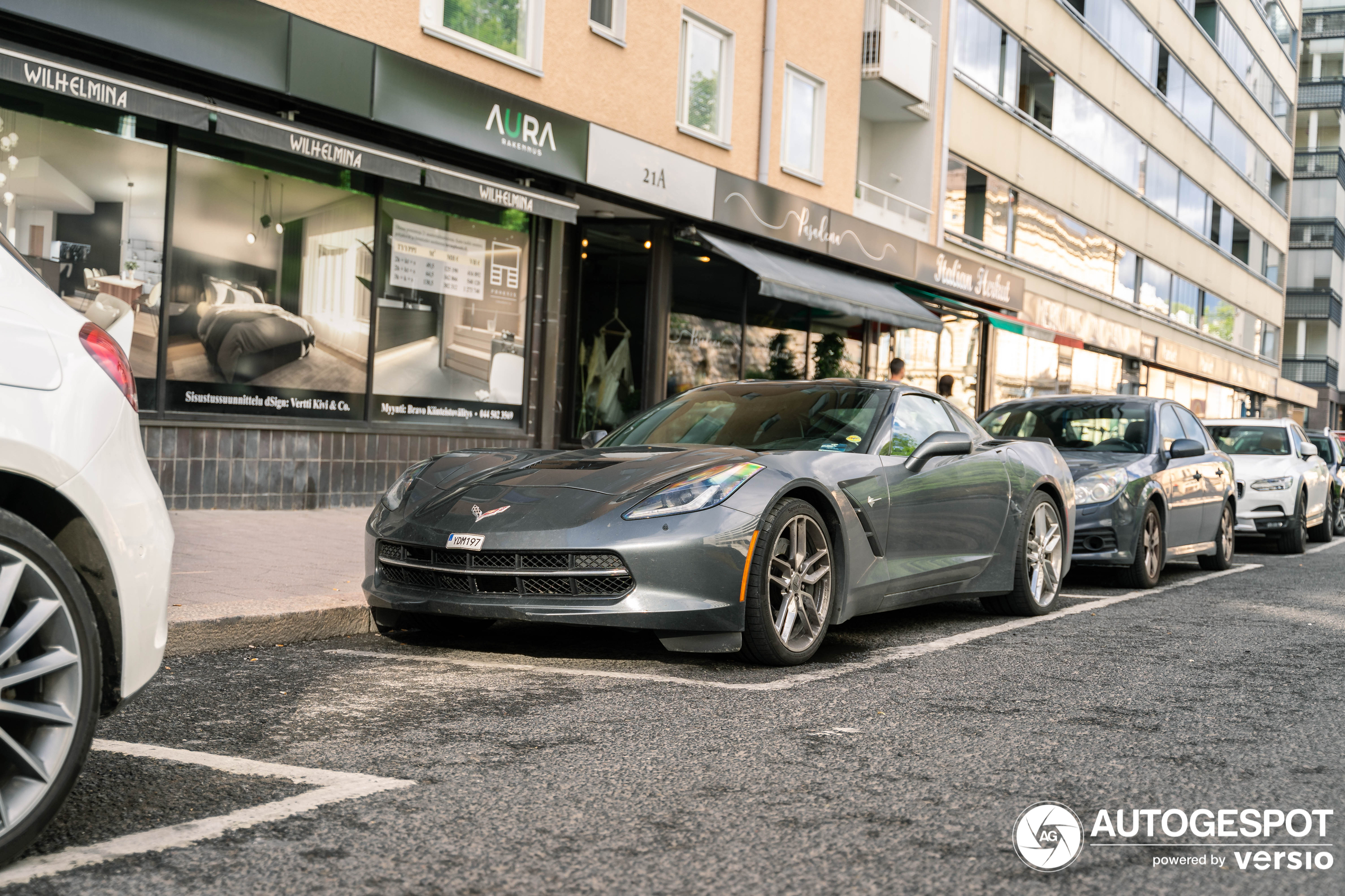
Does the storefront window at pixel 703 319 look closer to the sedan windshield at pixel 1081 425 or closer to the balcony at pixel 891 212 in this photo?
A: the balcony at pixel 891 212

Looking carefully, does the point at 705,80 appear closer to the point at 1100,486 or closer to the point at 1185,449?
the point at 1185,449

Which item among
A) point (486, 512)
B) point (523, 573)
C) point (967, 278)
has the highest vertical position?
point (967, 278)

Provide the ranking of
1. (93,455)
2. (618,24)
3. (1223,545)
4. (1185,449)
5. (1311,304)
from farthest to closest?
(1311,304) < (618,24) < (1223,545) < (1185,449) < (93,455)

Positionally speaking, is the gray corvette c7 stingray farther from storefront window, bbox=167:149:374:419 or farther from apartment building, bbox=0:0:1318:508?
storefront window, bbox=167:149:374:419

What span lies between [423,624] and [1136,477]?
5.85 meters

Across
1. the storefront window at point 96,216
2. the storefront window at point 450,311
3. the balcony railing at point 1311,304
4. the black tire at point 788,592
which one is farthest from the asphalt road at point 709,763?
the balcony railing at point 1311,304

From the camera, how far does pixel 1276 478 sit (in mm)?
14219

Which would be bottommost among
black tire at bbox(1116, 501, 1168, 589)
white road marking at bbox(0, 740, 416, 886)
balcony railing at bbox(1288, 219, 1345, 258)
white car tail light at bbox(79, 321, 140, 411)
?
white road marking at bbox(0, 740, 416, 886)

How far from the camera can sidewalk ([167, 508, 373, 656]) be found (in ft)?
18.7

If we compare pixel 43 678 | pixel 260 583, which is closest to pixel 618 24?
pixel 260 583

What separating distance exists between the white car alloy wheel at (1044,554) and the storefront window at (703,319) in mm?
8655

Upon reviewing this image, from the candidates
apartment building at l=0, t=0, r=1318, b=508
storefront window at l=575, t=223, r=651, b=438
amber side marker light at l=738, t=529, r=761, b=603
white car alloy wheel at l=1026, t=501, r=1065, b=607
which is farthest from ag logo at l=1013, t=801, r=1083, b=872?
storefront window at l=575, t=223, r=651, b=438

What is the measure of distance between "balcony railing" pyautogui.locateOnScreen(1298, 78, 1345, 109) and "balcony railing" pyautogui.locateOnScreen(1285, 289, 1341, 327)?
841 cm

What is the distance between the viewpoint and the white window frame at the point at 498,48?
39.7 feet
